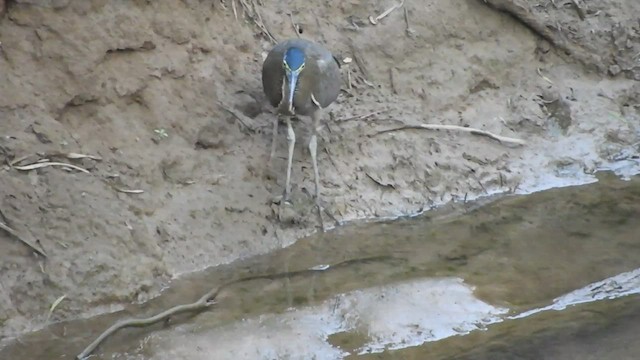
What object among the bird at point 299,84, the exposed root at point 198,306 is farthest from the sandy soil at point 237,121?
the exposed root at point 198,306

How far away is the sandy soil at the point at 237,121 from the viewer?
4.92 metres

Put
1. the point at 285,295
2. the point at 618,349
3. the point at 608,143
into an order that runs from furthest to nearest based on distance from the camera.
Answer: the point at 608,143 → the point at 285,295 → the point at 618,349

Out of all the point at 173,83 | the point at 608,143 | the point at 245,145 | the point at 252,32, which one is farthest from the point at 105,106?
the point at 608,143

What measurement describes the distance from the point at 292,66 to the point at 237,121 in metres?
0.57

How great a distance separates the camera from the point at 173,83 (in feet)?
18.8

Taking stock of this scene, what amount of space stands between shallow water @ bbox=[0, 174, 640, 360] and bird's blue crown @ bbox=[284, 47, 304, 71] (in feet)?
3.15

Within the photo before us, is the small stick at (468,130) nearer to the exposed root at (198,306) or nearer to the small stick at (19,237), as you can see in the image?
the exposed root at (198,306)

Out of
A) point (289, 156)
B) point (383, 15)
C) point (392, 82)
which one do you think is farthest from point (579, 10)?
point (289, 156)

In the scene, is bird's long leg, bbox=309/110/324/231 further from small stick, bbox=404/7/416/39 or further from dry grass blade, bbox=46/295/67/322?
dry grass blade, bbox=46/295/67/322

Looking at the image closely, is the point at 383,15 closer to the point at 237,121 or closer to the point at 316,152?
the point at 316,152

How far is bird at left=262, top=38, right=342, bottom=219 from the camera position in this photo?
5.55 meters

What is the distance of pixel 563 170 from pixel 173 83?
2.61 m

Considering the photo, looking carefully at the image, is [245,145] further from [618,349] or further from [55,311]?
[618,349]

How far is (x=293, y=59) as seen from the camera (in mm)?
5527
